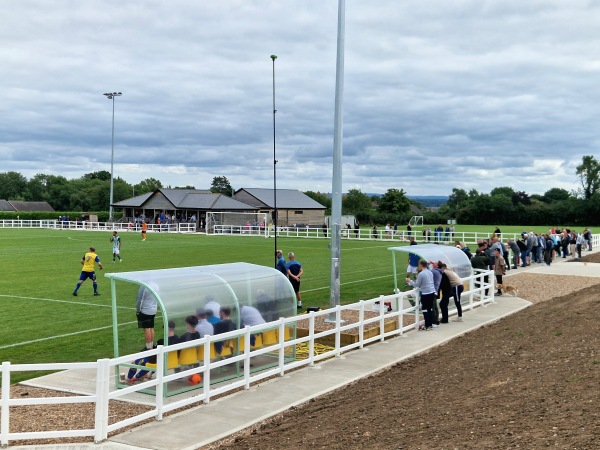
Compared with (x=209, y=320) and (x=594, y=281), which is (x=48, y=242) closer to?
(x=594, y=281)

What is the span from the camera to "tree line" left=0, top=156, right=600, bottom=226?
118750mm

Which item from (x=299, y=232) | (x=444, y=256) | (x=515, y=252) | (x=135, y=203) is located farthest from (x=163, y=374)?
(x=135, y=203)

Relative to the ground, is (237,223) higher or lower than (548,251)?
higher

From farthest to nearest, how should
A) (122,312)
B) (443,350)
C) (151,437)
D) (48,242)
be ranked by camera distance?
(48,242), (122,312), (443,350), (151,437)

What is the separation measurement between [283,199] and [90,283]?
64452 mm

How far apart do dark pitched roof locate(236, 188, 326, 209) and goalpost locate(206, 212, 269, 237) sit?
851 cm

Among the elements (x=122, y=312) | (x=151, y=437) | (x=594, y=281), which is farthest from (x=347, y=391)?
(x=594, y=281)

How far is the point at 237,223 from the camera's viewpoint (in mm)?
76500

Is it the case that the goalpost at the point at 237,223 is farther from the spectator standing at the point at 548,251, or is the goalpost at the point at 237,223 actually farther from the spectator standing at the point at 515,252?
the spectator standing at the point at 515,252

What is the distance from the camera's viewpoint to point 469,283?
21562mm

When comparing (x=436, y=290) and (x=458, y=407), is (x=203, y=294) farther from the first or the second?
(x=436, y=290)

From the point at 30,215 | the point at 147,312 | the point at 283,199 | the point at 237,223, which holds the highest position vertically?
the point at 283,199

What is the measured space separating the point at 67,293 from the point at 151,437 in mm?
15163

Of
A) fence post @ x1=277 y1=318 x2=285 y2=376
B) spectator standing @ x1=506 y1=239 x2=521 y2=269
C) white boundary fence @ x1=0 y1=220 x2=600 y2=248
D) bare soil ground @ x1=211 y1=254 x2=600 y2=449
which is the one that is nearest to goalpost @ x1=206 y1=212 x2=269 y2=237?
white boundary fence @ x1=0 y1=220 x2=600 y2=248
